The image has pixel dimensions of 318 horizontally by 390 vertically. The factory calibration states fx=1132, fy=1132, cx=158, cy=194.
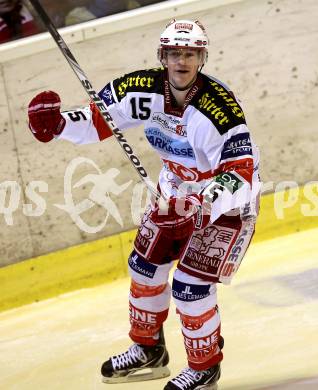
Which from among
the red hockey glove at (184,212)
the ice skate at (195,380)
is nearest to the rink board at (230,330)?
the ice skate at (195,380)

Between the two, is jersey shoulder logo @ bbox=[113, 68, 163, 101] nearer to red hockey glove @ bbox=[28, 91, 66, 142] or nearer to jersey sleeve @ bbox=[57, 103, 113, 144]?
jersey sleeve @ bbox=[57, 103, 113, 144]

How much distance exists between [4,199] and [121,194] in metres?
0.75

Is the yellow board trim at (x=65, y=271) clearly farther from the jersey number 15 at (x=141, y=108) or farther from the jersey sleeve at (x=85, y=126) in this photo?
the jersey number 15 at (x=141, y=108)

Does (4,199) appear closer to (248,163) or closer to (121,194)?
(121,194)

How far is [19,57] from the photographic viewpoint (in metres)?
6.62

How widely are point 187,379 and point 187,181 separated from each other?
0.87 metres

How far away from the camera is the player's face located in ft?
15.5

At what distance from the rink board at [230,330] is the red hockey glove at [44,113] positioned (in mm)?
1252

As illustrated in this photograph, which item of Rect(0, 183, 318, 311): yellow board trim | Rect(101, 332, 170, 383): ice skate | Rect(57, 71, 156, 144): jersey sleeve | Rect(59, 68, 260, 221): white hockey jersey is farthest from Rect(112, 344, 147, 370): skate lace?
Rect(0, 183, 318, 311): yellow board trim

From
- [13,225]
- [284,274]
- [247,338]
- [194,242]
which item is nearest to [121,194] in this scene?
[13,225]

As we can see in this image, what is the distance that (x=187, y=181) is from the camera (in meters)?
4.98

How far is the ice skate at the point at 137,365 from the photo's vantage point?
5.28m

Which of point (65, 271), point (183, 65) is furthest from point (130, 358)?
point (65, 271)

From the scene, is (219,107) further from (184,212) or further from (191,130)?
(184,212)
